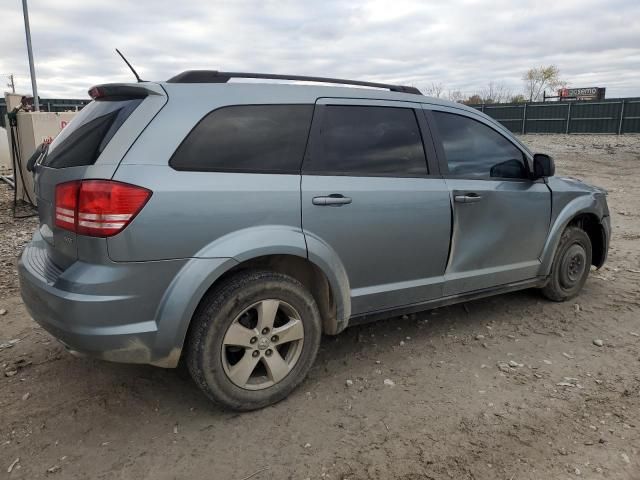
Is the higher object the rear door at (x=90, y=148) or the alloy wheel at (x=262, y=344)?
the rear door at (x=90, y=148)

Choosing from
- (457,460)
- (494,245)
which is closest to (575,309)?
(494,245)

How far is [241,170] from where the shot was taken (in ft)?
9.14

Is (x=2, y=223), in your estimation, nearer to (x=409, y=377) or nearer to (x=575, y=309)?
(x=409, y=377)

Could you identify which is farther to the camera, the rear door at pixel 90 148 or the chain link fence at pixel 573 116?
the chain link fence at pixel 573 116

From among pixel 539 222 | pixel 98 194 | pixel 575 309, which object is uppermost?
pixel 98 194

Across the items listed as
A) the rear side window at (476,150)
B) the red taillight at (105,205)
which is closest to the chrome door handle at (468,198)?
the rear side window at (476,150)

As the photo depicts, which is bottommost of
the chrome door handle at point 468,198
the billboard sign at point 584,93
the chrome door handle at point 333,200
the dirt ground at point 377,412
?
the dirt ground at point 377,412

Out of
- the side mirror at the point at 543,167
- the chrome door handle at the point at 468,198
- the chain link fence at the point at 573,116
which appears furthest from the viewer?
the chain link fence at the point at 573,116

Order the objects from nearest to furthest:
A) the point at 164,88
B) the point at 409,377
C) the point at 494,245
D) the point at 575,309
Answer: the point at 164,88, the point at 409,377, the point at 494,245, the point at 575,309

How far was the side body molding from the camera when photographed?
8.45ft

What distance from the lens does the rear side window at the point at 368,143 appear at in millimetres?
3121

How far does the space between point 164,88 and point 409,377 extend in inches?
91.1

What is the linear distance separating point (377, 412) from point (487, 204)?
68.7 inches

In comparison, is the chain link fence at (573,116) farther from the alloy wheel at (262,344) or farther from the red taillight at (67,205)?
Result: the red taillight at (67,205)
